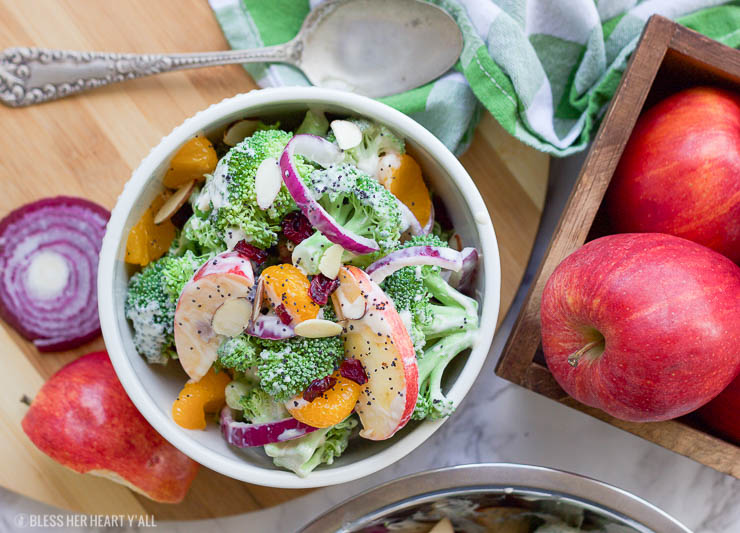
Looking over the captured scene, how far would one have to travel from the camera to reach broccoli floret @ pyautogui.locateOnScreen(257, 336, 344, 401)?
926 millimetres

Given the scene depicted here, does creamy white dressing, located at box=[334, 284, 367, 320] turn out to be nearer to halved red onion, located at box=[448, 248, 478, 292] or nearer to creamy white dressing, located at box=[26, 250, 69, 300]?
halved red onion, located at box=[448, 248, 478, 292]

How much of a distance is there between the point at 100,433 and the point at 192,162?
50 centimetres

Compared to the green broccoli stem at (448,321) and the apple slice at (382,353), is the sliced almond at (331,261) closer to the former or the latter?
the apple slice at (382,353)

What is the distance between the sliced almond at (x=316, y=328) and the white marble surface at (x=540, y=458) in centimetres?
46

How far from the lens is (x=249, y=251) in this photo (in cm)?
96

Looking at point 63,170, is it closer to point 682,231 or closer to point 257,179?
point 257,179

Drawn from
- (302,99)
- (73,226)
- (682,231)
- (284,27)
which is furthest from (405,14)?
(73,226)

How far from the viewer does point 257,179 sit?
953 millimetres

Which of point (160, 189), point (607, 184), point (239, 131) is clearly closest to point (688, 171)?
point (607, 184)

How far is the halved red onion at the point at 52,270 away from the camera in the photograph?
3.95 ft

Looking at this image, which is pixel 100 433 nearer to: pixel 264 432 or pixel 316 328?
pixel 264 432

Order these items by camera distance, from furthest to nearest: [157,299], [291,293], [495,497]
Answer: [495,497] < [157,299] < [291,293]

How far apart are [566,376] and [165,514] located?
794 millimetres

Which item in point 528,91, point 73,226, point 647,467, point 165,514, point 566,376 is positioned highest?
point 73,226
